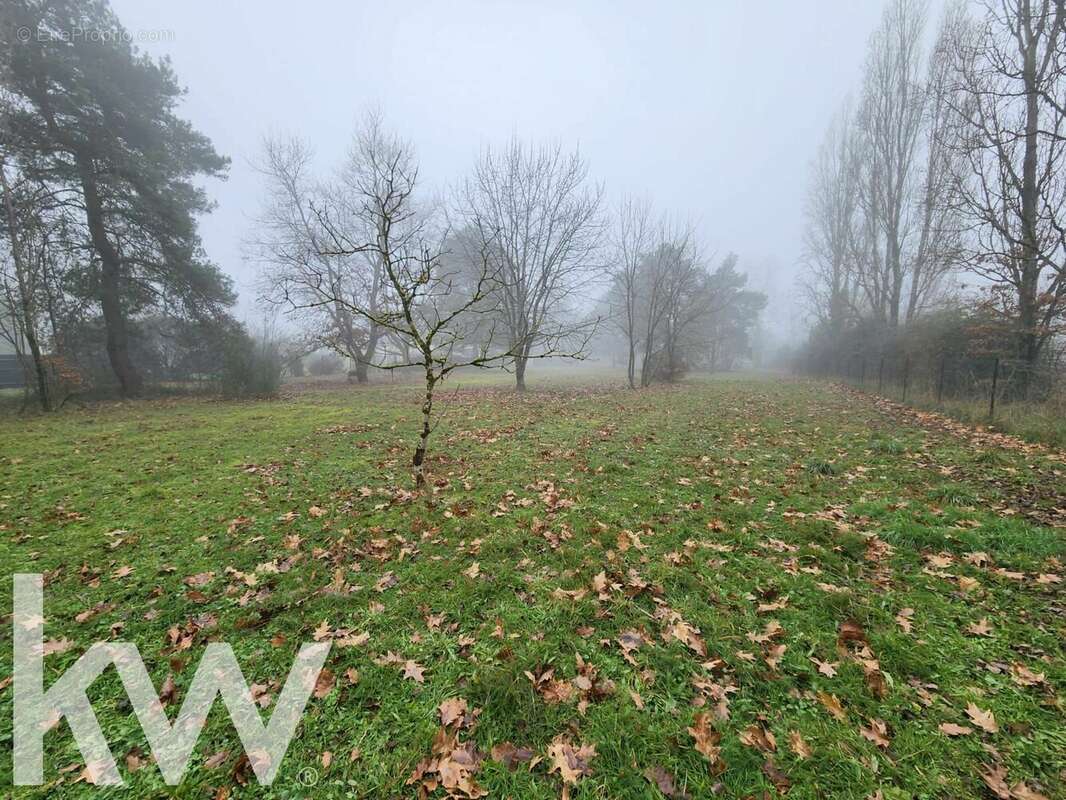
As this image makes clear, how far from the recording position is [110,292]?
1488cm

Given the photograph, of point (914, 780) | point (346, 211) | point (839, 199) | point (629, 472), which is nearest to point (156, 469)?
point (629, 472)

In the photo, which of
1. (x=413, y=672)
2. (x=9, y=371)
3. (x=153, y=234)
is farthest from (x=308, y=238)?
(x=413, y=672)

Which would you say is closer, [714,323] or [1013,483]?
[1013,483]

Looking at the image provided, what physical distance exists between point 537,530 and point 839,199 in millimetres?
35290

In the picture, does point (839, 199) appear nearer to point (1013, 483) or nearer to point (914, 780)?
point (1013, 483)

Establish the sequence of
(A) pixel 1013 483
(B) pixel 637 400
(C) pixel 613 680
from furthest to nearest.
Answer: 1. (B) pixel 637 400
2. (A) pixel 1013 483
3. (C) pixel 613 680

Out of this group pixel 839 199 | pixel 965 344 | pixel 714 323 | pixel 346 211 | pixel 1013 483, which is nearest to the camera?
pixel 1013 483

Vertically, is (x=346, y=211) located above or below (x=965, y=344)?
above

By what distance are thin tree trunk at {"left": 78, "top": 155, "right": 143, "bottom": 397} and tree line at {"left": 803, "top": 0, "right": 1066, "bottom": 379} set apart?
25966 mm

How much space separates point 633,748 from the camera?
211cm

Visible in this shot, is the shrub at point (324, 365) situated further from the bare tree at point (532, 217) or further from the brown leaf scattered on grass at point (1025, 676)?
the brown leaf scattered on grass at point (1025, 676)

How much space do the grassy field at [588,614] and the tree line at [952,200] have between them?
6649mm

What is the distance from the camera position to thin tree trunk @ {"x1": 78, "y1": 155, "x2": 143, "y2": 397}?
14.1 meters

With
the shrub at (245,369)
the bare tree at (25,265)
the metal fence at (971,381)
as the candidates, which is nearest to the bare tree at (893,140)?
the metal fence at (971,381)
